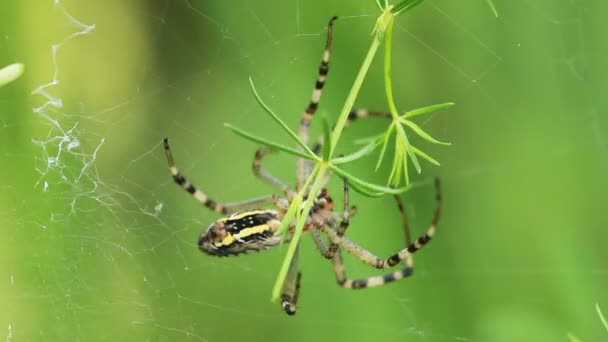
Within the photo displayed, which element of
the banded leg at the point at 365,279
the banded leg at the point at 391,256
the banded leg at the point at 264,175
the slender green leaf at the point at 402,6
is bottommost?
the banded leg at the point at 365,279

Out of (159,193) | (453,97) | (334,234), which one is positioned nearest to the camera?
(334,234)

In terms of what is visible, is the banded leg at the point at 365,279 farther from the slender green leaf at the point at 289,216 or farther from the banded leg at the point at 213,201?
the slender green leaf at the point at 289,216

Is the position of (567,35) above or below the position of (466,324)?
above

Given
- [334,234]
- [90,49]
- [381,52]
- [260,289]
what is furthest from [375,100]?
[90,49]

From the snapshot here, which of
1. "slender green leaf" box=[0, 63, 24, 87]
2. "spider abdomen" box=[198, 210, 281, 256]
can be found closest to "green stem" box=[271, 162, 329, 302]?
"slender green leaf" box=[0, 63, 24, 87]

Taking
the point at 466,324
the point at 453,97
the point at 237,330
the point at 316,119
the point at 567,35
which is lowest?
the point at 237,330

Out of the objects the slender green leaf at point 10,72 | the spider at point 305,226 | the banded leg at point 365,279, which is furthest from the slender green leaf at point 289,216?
the banded leg at point 365,279

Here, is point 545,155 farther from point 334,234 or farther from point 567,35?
point 334,234

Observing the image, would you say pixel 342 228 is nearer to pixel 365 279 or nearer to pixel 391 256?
pixel 391 256
